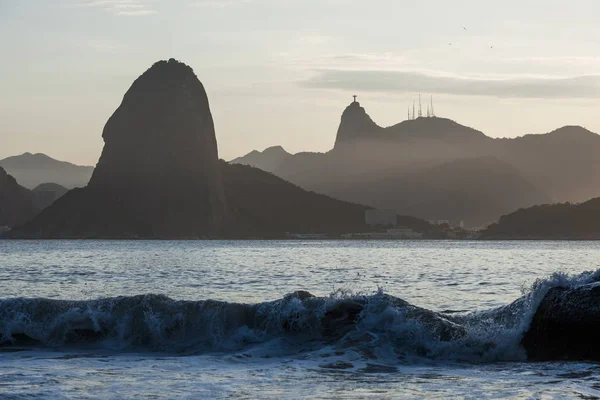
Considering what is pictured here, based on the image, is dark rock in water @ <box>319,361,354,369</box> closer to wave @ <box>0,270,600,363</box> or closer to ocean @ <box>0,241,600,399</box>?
ocean @ <box>0,241,600,399</box>

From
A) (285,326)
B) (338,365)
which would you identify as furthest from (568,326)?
(285,326)

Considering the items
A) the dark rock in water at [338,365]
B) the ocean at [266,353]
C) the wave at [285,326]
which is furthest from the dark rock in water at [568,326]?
the dark rock in water at [338,365]

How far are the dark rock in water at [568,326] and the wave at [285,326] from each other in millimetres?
815

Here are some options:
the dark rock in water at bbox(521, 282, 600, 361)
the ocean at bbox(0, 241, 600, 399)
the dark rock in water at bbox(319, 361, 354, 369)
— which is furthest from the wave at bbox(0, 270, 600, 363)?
the dark rock in water at bbox(319, 361, 354, 369)

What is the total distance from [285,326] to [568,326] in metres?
8.48

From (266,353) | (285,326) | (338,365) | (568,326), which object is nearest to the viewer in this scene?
(568,326)

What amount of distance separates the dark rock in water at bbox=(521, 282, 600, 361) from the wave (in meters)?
0.82

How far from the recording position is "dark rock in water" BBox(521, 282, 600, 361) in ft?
76.2

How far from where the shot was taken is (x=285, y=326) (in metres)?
28.2

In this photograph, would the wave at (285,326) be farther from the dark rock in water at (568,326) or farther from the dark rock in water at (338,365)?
the dark rock in water at (338,365)

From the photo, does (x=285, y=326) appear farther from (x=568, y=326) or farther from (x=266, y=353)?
(x=568, y=326)

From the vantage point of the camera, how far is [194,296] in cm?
4806

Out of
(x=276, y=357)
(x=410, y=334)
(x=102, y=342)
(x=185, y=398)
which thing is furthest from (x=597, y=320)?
(x=102, y=342)

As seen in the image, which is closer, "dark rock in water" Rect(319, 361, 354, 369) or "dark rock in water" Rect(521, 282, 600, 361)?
"dark rock in water" Rect(521, 282, 600, 361)
